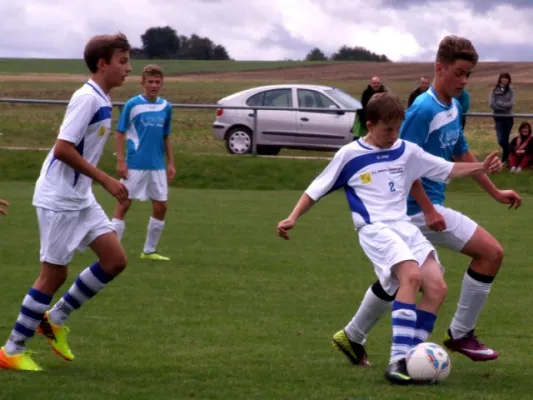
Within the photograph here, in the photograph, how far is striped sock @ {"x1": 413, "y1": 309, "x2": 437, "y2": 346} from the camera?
6520mm

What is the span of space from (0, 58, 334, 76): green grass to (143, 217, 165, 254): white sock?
5523 cm

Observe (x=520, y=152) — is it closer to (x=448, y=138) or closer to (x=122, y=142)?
(x=122, y=142)

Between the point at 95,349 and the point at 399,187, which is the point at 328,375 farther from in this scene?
the point at 95,349

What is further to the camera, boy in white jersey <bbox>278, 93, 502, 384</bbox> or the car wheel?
the car wheel

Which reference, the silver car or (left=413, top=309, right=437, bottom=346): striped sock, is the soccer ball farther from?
the silver car

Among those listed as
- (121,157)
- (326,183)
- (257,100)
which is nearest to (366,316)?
(326,183)

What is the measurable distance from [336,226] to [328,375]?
865cm

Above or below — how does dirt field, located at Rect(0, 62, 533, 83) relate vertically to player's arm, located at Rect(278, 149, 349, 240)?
below

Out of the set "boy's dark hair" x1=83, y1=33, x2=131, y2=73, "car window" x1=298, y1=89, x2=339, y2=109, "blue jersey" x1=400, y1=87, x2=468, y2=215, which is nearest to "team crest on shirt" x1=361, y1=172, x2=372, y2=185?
"blue jersey" x1=400, y1=87, x2=468, y2=215

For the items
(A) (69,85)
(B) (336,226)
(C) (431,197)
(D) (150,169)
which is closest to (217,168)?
(B) (336,226)

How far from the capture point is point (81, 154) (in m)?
6.57

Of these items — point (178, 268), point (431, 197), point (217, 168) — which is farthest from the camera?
point (217, 168)

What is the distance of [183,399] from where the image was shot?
19.2ft

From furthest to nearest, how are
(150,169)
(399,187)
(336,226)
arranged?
(336,226), (150,169), (399,187)
